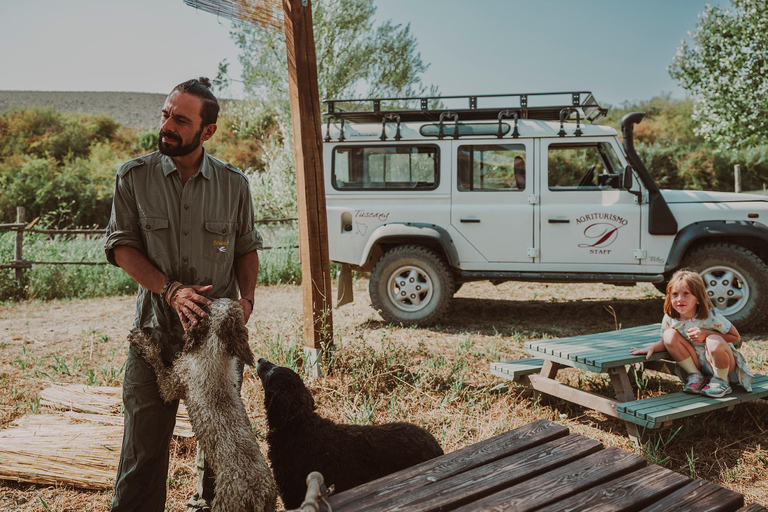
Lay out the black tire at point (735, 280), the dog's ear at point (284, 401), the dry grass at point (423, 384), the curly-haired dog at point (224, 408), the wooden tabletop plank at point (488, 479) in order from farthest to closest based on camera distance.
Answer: the black tire at point (735, 280) → the dry grass at point (423, 384) → the dog's ear at point (284, 401) → the curly-haired dog at point (224, 408) → the wooden tabletop plank at point (488, 479)

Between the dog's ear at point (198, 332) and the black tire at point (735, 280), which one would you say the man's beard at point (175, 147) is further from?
the black tire at point (735, 280)

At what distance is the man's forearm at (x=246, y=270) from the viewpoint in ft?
7.97

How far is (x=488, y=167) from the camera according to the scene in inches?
265

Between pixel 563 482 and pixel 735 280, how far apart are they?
5.60 meters

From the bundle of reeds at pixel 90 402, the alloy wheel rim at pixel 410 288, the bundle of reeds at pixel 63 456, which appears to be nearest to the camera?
the bundle of reeds at pixel 63 456

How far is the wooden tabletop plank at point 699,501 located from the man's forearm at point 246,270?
5.78ft

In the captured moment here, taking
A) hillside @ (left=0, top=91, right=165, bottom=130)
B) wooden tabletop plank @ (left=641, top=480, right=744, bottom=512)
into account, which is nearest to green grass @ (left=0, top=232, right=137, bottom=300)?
wooden tabletop plank @ (left=641, top=480, right=744, bottom=512)

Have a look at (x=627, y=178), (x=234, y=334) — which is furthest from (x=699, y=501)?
(x=627, y=178)

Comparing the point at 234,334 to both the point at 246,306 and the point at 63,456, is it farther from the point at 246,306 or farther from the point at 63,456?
the point at 63,456

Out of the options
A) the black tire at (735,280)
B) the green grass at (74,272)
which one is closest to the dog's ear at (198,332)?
the black tire at (735,280)

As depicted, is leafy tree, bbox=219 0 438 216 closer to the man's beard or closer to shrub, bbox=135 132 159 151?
the man's beard

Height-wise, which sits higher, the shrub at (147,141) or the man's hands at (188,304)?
the shrub at (147,141)

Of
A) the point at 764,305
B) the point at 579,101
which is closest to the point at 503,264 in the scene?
the point at 579,101

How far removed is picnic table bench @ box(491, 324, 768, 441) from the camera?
3.31 metres
